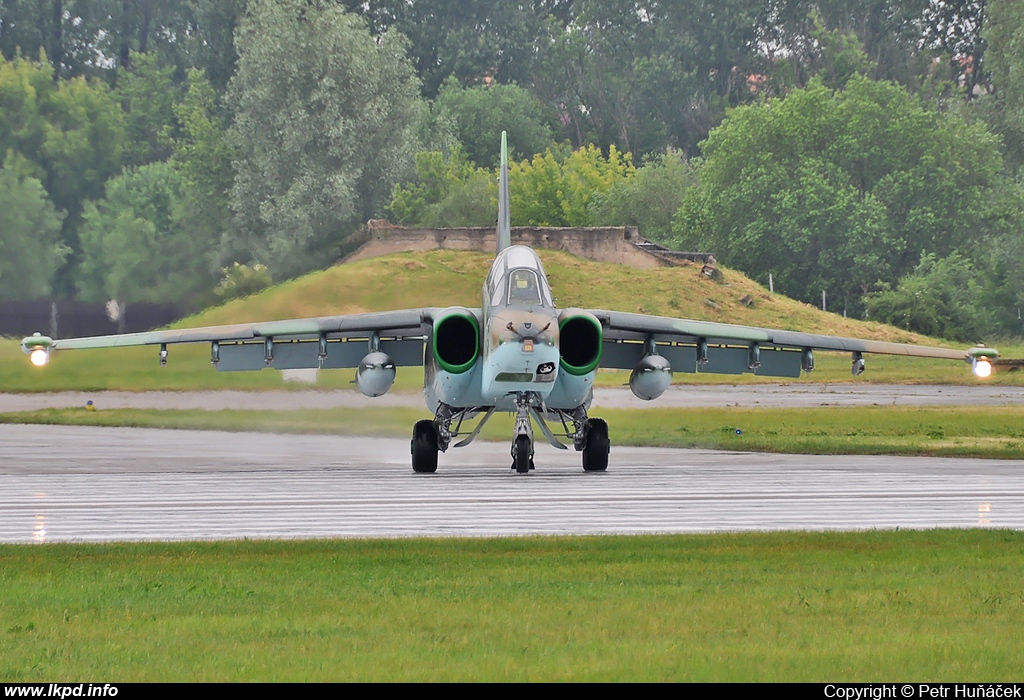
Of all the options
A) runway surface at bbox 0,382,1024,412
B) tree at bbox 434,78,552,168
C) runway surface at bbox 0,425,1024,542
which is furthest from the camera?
tree at bbox 434,78,552,168

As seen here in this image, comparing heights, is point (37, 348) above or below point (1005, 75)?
below

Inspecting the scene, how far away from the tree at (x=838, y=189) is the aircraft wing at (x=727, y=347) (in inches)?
1623

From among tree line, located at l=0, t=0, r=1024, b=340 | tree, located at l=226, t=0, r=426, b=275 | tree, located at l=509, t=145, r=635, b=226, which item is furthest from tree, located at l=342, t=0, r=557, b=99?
tree, located at l=226, t=0, r=426, b=275

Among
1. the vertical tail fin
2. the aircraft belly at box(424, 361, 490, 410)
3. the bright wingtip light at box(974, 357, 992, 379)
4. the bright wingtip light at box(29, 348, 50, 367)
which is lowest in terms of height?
the aircraft belly at box(424, 361, 490, 410)

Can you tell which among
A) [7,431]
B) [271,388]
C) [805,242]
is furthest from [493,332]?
[805,242]

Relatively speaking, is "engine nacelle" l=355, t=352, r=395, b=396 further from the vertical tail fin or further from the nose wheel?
the vertical tail fin

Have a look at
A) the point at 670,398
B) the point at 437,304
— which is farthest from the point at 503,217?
the point at 437,304

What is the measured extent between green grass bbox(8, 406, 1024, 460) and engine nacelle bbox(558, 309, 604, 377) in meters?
6.28

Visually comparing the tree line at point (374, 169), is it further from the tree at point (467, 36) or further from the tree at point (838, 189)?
the tree at point (467, 36)

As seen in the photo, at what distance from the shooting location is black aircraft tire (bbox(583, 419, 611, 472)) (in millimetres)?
23328

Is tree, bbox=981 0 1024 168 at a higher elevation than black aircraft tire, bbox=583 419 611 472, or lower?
higher

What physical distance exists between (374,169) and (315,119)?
3548 mm

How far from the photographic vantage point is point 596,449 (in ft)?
76.6

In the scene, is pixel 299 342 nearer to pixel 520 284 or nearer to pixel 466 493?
pixel 520 284
